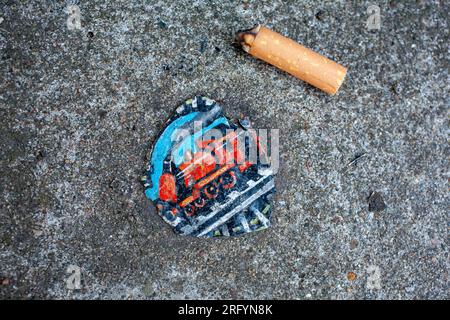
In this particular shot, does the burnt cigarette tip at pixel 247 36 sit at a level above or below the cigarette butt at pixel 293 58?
above

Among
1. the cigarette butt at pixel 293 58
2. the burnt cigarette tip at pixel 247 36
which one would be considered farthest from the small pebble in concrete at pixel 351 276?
the burnt cigarette tip at pixel 247 36

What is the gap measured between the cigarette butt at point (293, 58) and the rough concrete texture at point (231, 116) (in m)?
0.08

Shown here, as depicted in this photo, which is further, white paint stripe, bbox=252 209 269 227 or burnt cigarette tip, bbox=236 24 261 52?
white paint stripe, bbox=252 209 269 227

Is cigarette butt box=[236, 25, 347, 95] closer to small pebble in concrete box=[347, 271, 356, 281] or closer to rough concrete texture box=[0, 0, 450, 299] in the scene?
rough concrete texture box=[0, 0, 450, 299]

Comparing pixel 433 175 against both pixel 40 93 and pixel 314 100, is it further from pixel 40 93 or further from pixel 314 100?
pixel 40 93

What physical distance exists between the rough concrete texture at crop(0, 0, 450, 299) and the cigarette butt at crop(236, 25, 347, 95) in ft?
0.26

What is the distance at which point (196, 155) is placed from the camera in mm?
1520

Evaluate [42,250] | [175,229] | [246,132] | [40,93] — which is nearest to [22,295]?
[42,250]

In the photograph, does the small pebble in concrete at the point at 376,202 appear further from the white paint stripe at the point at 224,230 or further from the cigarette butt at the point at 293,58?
the white paint stripe at the point at 224,230

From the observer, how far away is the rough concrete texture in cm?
148

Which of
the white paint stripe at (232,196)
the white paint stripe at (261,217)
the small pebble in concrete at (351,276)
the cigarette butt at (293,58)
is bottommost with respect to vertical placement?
the small pebble in concrete at (351,276)

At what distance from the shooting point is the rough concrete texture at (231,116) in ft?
4.87

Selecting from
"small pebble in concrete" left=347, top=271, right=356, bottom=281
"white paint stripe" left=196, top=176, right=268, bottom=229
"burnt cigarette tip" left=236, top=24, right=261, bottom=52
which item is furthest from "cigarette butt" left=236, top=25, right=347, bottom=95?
"small pebble in concrete" left=347, top=271, right=356, bottom=281

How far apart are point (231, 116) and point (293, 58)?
291 millimetres
